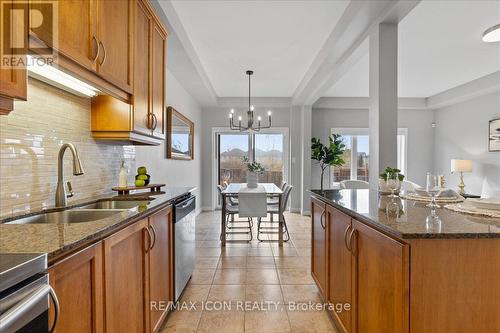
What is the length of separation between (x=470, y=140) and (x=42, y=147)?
23.4 ft

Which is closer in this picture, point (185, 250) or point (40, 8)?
point (40, 8)

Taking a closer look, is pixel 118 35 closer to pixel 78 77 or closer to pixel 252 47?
pixel 78 77

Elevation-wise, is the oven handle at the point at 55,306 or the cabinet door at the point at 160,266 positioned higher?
the oven handle at the point at 55,306

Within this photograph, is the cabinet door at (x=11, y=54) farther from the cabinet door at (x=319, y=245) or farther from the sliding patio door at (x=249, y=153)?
the sliding patio door at (x=249, y=153)

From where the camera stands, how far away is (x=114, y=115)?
1986mm

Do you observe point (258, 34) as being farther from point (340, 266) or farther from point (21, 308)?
point (21, 308)

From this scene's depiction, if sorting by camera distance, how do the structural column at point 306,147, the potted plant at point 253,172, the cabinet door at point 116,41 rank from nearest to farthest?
1. the cabinet door at point 116,41
2. the potted plant at point 253,172
3. the structural column at point 306,147

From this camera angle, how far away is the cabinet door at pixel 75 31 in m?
1.12

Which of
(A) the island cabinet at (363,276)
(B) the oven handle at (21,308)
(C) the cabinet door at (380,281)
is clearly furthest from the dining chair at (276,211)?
(B) the oven handle at (21,308)

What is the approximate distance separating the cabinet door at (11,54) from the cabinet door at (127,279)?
0.63 m

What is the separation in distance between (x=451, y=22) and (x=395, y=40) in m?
1.09

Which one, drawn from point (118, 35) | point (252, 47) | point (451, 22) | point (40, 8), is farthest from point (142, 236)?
point (451, 22)

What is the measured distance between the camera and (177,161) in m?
4.53

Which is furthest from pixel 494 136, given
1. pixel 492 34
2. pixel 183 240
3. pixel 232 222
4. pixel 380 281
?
pixel 183 240
